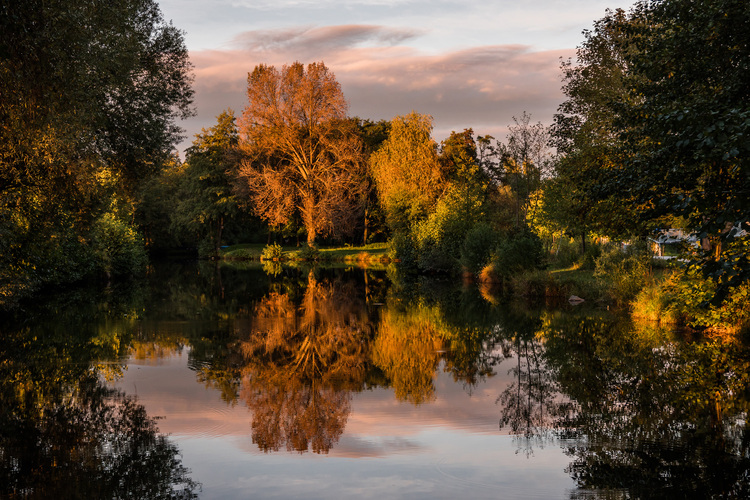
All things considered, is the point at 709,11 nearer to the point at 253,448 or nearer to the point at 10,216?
the point at 253,448

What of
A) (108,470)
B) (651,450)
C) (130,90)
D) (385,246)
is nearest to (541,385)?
(651,450)

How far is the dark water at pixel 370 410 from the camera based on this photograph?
7438 millimetres

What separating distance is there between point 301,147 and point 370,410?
1972 inches

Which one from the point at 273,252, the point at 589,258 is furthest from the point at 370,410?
the point at 273,252

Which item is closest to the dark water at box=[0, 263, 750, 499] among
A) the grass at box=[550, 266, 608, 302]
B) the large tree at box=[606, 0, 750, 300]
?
the large tree at box=[606, 0, 750, 300]

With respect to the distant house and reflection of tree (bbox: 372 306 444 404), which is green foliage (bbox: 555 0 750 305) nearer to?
the distant house

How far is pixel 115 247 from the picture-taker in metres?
39.4

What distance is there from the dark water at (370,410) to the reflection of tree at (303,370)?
59mm

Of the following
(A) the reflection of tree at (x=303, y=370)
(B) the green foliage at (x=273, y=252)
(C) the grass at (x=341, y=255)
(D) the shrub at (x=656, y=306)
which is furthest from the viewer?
(B) the green foliage at (x=273, y=252)

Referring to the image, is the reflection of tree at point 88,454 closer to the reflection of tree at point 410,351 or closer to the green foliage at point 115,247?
the reflection of tree at point 410,351

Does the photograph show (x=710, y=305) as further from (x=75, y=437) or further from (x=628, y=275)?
(x=75, y=437)

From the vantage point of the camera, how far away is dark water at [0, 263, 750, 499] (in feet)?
24.4

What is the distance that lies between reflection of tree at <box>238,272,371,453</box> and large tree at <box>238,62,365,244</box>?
33.0m

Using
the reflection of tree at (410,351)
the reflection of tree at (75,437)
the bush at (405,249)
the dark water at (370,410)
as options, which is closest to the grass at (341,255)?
the bush at (405,249)
